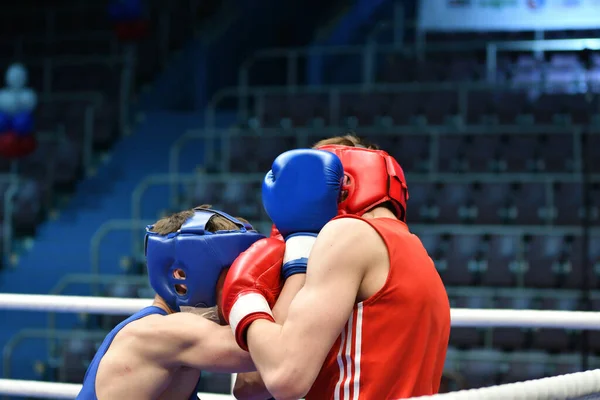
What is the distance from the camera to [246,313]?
1615 mm

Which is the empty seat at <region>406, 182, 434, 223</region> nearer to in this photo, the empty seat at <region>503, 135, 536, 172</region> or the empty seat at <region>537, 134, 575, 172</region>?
the empty seat at <region>503, 135, 536, 172</region>

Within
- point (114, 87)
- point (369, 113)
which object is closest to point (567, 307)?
point (369, 113)

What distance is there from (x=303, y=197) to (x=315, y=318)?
226 millimetres

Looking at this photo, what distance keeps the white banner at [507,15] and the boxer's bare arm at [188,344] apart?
7120mm

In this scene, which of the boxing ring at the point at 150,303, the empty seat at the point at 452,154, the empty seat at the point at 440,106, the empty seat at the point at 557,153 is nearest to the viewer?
the boxing ring at the point at 150,303

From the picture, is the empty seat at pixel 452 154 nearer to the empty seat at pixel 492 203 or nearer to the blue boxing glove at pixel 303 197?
the empty seat at pixel 492 203

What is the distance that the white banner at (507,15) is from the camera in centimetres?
828

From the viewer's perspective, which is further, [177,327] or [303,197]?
[177,327]

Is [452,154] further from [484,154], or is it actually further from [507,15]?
[507,15]

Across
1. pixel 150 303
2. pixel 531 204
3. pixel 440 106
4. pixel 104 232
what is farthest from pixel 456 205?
pixel 150 303

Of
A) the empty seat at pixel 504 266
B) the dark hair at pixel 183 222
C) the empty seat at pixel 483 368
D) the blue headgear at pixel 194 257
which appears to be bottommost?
the empty seat at pixel 483 368

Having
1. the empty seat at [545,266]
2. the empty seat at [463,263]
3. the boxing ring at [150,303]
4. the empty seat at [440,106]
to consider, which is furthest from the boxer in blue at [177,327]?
the empty seat at [440,106]

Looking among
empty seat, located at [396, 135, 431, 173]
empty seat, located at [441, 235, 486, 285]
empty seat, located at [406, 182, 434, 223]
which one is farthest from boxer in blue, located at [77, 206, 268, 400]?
empty seat, located at [396, 135, 431, 173]

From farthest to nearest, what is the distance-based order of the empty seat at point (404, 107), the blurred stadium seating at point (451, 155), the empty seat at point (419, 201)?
1. the empty seat at point (404, 107)
2. the empty seat at point (419, 201)
3. the blurred stadium seating at point (451, 155)
